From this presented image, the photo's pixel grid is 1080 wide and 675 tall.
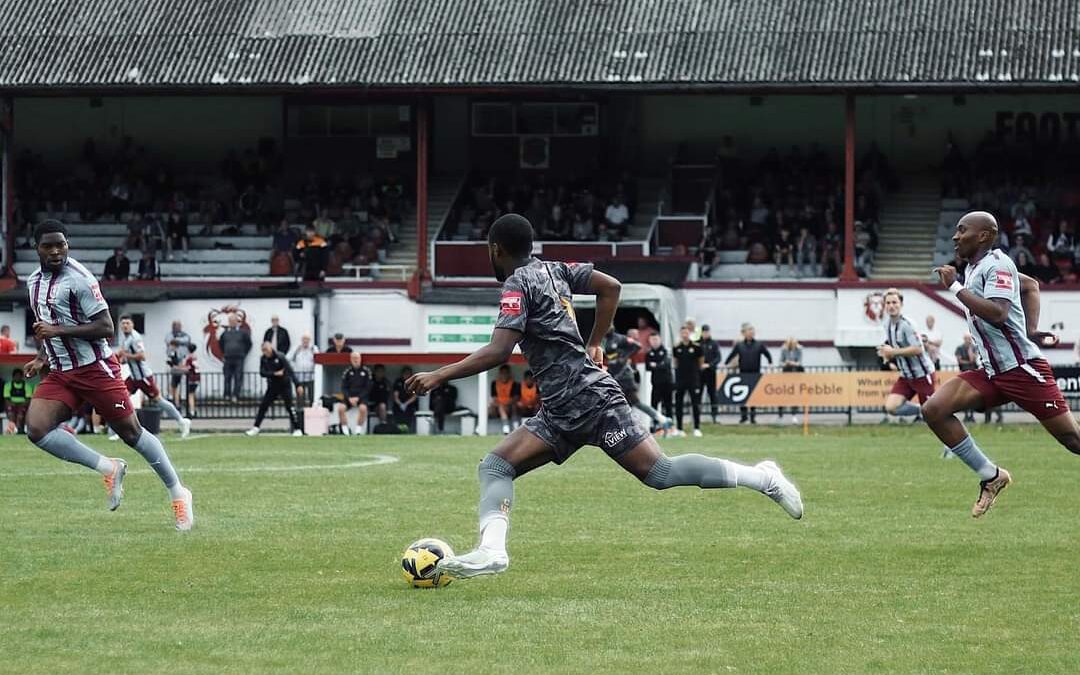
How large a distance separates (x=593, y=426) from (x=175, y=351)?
29.2 m

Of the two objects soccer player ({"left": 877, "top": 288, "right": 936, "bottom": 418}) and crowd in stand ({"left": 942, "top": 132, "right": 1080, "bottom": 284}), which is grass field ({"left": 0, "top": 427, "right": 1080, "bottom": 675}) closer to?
soccer player ({"left": 877, "top": 288, "right": 936, "bottom": 418})

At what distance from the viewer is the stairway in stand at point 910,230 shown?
4394 cm

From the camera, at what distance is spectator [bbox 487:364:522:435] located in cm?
3253

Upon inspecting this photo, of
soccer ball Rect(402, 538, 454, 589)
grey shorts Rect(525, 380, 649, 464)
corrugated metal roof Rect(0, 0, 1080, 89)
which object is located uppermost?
corrugated metal roof Rect(0, 0, 1080, 89)

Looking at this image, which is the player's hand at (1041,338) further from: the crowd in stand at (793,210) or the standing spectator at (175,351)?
the crowd in stand at (793,210)

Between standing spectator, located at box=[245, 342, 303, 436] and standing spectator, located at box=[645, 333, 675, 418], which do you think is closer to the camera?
standing spectator, located at box=[645, 333, 675, 418]

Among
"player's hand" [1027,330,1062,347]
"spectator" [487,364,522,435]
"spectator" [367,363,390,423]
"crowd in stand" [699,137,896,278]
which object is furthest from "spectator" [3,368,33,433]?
"player's hand" [1027,330,1062,347]

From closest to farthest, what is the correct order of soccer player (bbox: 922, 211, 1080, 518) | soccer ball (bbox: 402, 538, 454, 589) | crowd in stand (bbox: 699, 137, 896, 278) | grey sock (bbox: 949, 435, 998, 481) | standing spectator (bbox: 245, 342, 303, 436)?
1. soccer ball (bbox: 402, 538, 454, 589)
2. soccer player (bbox: 922, 211, 1080, 518)
3. grey sock (bbox: 949, 435, 998, 481)
4. standing spectator (bbox: 245, 342, 303, 436)
5. crowd in stand (bbox: 699, 137, 896, 278)

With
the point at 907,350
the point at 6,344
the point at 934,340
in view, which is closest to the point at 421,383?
the point at 907,350

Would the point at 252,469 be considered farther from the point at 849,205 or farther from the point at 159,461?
the point at 849,205

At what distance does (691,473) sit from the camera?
10172 mm

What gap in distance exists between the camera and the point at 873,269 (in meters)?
44.1

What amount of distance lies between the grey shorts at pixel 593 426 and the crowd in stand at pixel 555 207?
114 feet

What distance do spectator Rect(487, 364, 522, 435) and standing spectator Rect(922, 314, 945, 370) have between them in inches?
284
